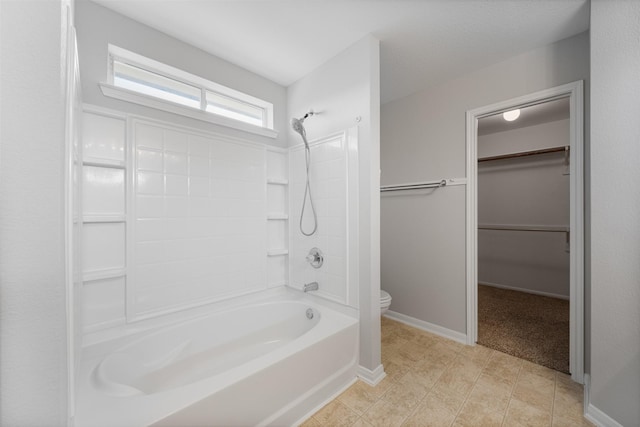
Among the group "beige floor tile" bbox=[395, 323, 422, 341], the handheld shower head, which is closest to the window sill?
the handheld shower head

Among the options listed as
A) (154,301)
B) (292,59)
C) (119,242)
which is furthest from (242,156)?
(154,301)

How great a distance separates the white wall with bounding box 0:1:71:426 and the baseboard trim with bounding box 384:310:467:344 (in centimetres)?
263

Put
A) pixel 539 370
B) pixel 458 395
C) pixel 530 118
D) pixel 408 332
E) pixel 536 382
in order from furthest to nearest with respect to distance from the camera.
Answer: pixel 530 118
pixel 408 332
pixel 539 370
pixel 536 382
pixel 458 395

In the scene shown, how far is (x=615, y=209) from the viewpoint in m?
1.29

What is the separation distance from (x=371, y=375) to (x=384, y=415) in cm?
29

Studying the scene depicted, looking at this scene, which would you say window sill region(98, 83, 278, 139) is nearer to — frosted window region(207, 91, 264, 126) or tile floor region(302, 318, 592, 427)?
frosted window region(207, 91, 264, 126)

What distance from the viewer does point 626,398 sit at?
1.23 meters

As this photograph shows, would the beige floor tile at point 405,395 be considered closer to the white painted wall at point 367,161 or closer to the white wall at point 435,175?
the white painted wall at point 367,161

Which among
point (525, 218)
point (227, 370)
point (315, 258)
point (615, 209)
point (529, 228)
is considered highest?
point (615, 209)

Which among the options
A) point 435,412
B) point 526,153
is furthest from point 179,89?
point 526,153

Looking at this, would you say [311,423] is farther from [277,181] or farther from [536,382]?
[277,181]

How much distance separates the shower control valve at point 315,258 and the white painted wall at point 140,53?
1106mm

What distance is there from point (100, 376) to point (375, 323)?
1.57m

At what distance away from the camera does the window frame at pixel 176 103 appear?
5.24ft
